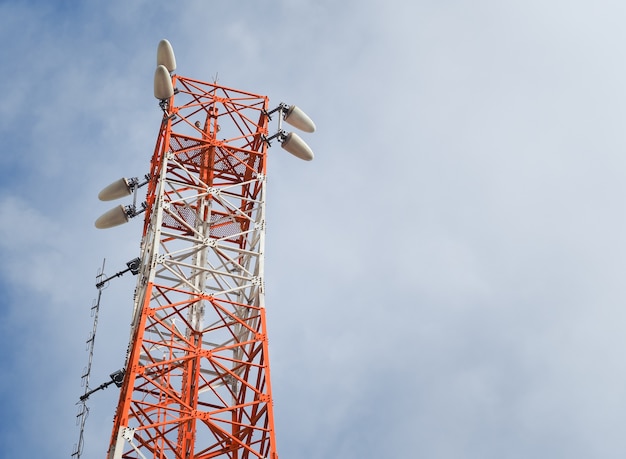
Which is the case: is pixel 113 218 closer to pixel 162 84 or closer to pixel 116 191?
pixel 116 191

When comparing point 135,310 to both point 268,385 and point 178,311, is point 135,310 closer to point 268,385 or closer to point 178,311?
point 178,311

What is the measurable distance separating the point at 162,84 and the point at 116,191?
4985mm

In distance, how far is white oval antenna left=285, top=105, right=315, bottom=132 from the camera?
4881 centimetres

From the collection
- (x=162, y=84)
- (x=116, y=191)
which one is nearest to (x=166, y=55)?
(x=162, y=84)

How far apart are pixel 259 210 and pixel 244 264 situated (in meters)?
2.37

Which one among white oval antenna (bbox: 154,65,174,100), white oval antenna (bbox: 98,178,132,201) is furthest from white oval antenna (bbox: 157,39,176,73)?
white oval antenna (bbox: 98,178,132,201)

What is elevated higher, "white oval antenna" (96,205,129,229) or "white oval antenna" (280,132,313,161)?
"white oval antenna" (280,132,313,161)

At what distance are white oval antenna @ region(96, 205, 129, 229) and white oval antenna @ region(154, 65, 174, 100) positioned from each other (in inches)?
195

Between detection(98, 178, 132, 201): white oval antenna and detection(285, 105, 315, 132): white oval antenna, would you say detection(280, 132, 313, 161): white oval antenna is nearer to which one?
detection(285, 105, 315, 132): white oval antenna

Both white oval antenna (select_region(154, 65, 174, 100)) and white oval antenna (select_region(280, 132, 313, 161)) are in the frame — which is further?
white oval antenna (select_region(280, 132, 313, 161))

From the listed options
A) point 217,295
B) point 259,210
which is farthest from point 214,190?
point 217,295

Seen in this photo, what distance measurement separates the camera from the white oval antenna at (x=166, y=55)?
47.8m

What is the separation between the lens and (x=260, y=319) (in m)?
42.1

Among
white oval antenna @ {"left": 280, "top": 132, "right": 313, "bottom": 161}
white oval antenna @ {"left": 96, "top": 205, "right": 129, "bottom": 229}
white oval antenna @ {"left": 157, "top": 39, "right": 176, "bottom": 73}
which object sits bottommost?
white oval antenna @ {"left": 96, "top": 205, "right": 129, "bottom": 229}
